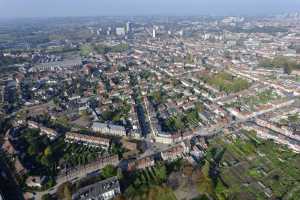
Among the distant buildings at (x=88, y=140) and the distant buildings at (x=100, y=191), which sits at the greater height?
the distant buildings at (x=88, y=140)

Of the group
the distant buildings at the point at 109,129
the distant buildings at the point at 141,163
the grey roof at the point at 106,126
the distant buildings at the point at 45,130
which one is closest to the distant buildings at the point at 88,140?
the distant buildings at the point at 45,130

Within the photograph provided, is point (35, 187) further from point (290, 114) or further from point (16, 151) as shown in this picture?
point (290, 114)

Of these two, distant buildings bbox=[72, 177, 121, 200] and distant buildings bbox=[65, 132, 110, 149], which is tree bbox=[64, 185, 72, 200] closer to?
distant buildings bbox=[72, 177, 121, 200]

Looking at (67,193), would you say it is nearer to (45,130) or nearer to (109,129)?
(109,129)

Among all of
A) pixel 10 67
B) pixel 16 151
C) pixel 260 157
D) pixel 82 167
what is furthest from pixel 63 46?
pixel 260 157

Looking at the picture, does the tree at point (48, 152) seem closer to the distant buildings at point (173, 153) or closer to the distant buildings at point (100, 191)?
the distant buildings at point (100, 191)

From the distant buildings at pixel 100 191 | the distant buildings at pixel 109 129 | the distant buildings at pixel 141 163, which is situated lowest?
the distant buildings at pixel 100 191

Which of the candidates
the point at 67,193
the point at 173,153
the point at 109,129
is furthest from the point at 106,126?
the point at 67,193

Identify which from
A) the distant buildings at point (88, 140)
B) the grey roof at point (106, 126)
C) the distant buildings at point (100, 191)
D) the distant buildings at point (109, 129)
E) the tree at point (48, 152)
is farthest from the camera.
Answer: the grey roof at point (106, 126)
